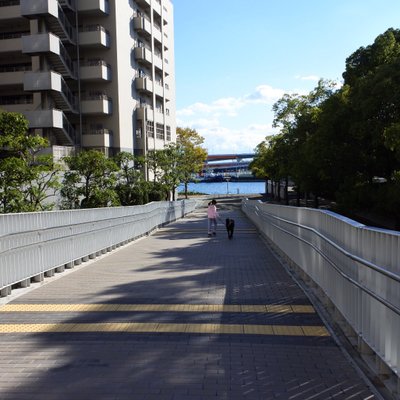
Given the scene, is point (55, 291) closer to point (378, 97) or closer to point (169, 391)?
point (169, 391)

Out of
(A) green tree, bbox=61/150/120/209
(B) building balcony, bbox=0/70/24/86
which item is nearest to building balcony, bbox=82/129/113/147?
(B) building balcony, bbox=0/70/24/86

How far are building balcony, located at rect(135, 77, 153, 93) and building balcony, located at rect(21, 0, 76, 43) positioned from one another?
287 inches

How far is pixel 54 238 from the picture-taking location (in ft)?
30.9

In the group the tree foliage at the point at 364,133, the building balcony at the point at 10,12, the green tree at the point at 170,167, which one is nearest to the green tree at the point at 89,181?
the tree foliage at the point at 364,133

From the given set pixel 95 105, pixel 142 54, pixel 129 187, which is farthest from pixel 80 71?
pixel 129 187

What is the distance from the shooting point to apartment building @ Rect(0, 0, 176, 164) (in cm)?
3262

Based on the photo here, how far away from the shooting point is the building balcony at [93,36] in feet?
118

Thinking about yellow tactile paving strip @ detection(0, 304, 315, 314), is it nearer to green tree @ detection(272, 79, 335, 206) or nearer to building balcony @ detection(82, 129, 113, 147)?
green tree @ detection(272, 79, 335, 206)

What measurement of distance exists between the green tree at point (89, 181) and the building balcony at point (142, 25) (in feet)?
84.1

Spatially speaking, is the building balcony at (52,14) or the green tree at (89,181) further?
the building balcony at (52,14)

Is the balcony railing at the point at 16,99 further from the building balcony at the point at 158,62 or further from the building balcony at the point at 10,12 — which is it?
the building balcony at the point at 158,62

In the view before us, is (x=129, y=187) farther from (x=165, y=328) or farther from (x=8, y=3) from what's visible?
(x=165, y=328)

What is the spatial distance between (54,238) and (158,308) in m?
3.57

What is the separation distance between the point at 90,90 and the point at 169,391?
36.3 metres
